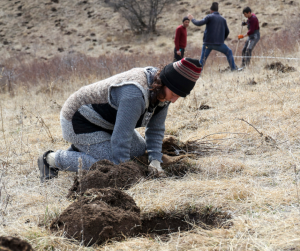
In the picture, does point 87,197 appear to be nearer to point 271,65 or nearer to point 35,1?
point 271,65

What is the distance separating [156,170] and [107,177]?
52 cm

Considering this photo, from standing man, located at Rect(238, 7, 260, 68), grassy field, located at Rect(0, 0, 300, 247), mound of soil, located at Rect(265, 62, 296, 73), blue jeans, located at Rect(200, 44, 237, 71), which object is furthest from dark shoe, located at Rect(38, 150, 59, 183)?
standing man, located at Rect(238, 7, 260, 68)

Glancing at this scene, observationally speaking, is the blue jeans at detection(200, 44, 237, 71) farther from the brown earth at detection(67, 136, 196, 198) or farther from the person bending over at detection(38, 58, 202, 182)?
the brown earth at detection(67, 136, 196, 198)

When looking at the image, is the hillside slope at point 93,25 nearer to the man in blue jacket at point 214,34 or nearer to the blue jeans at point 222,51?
the man in blue jacket at point 214,34

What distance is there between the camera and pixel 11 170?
330 centimetres

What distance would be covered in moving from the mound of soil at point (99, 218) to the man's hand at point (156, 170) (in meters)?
0.70

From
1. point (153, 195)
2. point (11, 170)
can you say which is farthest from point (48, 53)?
point (153, 195)

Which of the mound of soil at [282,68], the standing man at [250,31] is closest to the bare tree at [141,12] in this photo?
the standing man at [250,31]

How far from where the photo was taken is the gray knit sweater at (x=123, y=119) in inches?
99.7

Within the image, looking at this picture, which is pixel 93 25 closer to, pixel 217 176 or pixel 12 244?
pixel 217 176

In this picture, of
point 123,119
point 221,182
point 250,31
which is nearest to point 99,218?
point 123,119

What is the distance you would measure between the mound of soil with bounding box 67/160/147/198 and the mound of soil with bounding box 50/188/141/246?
1.02 ft

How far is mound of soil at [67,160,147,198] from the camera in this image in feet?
7.64

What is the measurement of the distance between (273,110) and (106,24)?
67.0ft
